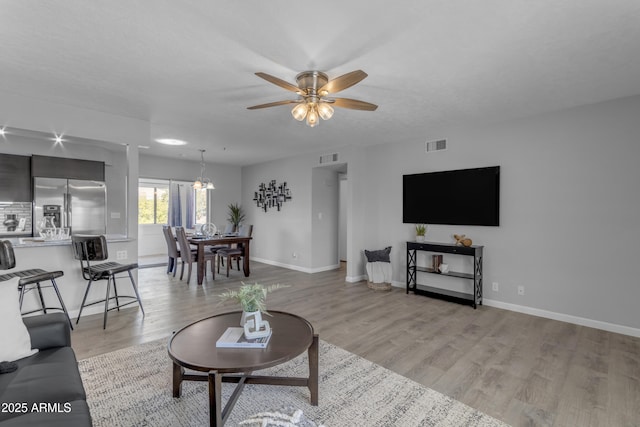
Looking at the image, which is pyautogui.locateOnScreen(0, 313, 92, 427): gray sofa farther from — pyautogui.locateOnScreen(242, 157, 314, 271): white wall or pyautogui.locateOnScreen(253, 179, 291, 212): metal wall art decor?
pyautogui.locateOnScreen(253, 179, 291, 212): metal wall art decor

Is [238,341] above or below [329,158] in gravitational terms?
below

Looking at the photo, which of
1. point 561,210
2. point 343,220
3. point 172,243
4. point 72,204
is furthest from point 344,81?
point 343,220

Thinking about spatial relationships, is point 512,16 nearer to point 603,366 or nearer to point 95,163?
point 603,366

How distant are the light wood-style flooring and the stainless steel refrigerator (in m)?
1.21

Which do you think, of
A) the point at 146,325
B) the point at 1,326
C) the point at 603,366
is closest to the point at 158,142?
the point at 146,325

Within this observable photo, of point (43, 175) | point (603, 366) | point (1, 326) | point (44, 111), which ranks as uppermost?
point (44, 111)

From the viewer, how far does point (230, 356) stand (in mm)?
1797

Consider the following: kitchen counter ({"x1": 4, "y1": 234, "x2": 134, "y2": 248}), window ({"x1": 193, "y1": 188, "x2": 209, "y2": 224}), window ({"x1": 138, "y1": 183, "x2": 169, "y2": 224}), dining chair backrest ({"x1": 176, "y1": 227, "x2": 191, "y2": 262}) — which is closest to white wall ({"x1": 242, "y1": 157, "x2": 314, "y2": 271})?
window ({"x1": 193, "y1": 188, "x2": 209, "y2": 224})

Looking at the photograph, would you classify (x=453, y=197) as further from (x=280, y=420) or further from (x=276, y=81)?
(x=280, y=420)

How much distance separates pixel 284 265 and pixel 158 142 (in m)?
3.54

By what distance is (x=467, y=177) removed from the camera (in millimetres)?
4395

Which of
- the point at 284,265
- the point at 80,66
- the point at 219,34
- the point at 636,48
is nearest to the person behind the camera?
the point at 219,34

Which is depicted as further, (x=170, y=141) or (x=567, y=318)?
(x=170, y=141)

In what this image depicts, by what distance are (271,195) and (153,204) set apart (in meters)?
3.22
